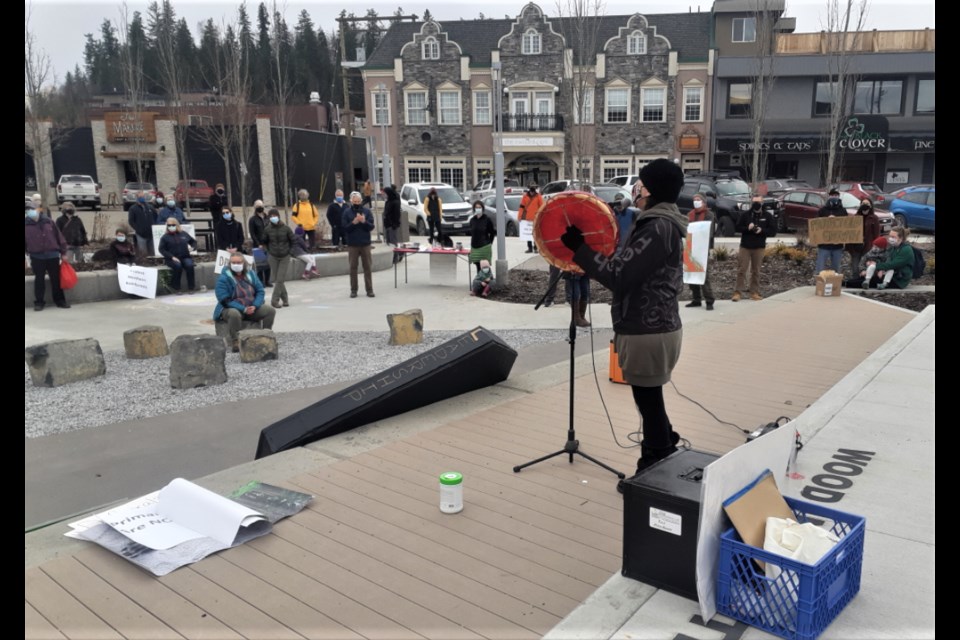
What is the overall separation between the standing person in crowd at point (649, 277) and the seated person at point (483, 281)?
1006 centimetres

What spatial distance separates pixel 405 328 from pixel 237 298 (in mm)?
2303

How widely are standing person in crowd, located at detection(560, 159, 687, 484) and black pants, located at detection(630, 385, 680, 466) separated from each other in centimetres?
6

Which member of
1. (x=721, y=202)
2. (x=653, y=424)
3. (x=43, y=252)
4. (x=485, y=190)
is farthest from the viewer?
(x=485, y=190)

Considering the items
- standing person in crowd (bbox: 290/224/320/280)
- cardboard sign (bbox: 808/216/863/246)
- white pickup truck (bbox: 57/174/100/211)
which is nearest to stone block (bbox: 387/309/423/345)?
standing person in crowd (bbox: 290/224/320/280)

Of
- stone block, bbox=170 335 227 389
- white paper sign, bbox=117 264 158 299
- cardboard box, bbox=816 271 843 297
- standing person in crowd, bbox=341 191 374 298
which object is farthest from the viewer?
standing person in crowd, bbox=341 191 374 298

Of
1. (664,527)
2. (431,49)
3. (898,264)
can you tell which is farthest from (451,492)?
(431,49)

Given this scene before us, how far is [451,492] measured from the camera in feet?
13.9

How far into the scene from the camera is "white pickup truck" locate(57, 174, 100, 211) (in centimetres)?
3416

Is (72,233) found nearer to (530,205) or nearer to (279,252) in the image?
(279,252)

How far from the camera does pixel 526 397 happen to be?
22.2 feet

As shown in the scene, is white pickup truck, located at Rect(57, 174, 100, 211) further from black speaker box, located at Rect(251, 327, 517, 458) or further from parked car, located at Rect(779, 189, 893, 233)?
black speaker box, located at Rect(251, 327, 517, 458)
